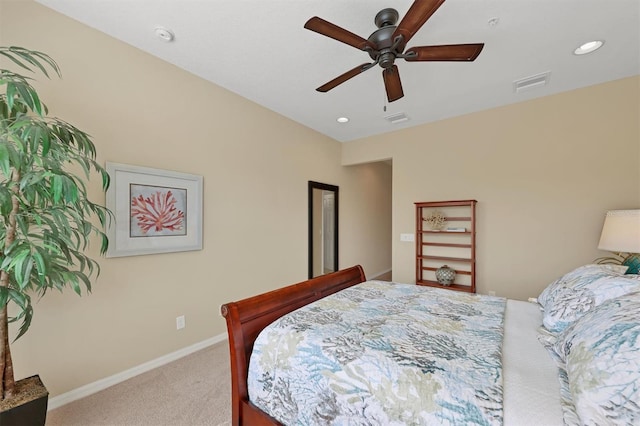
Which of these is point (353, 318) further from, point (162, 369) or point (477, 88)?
point (477, 88)

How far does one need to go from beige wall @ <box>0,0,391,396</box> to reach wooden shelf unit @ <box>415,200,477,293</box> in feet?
5.96

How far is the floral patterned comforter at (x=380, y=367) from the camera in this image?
0.96 metres

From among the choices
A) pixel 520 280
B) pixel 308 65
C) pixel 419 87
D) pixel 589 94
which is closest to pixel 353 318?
pixel 308 65

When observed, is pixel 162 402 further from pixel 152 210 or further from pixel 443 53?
A: pixel 443 53

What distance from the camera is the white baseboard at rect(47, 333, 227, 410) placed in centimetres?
194

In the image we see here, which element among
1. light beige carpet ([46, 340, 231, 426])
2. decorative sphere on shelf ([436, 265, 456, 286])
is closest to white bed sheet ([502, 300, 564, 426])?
light beige carpet ([46, 340, 231, 426])

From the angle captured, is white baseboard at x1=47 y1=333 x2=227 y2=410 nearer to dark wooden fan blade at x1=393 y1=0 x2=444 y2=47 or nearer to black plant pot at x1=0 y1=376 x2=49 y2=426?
black plant pot at x1=0 y1=376 x2=49 y2=426

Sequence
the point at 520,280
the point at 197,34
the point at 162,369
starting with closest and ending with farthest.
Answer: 1. the point at 197,34
2. the point at 162,369
3. the point at 520,280

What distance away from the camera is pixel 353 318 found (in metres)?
1.56

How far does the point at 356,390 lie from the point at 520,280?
A: 129 inches

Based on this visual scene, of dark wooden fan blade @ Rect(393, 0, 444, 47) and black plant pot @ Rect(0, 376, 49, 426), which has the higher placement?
dark wooden fan blade @ Rect(393, 0, 444, 47)

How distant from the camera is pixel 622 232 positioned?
2232mm

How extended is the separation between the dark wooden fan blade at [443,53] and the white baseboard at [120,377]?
325 centimetres

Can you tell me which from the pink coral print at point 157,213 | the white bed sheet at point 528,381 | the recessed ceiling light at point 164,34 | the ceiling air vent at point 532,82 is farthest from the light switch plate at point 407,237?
the recessed ceiling light at point 164,34
